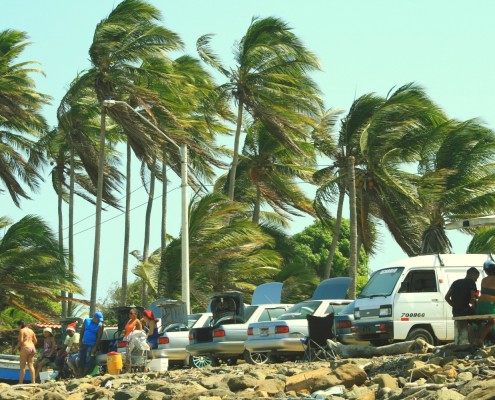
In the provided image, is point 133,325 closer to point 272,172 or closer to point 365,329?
point 365,329

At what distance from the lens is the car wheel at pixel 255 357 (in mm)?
23656

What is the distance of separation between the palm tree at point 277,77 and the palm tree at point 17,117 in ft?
25.4

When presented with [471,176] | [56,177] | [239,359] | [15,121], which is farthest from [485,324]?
[56,177]

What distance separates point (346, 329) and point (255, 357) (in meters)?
2.31

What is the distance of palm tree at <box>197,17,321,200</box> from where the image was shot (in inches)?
1583

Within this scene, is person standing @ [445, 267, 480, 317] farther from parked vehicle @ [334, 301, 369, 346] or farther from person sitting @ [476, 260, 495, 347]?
parked vehicle @ [334, 301, 369, 346]

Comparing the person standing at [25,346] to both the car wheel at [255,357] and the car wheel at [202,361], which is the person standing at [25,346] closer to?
the car wheel at [202,361]

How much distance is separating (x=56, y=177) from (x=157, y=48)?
12.9m

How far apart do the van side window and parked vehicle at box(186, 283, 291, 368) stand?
144 inches

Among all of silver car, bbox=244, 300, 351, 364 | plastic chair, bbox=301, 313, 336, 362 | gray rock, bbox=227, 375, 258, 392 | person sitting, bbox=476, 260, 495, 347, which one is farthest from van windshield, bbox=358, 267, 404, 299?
gray rock, bbox=227, 375, 258, 392

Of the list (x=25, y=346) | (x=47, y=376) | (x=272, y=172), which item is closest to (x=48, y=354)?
(x=47, y=376)

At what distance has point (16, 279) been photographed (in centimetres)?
3625

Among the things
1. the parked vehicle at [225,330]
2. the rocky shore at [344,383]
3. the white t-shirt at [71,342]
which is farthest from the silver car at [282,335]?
the white t-shirt at [71,342]

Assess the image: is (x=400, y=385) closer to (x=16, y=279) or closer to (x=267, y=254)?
(x=16, y=279)
